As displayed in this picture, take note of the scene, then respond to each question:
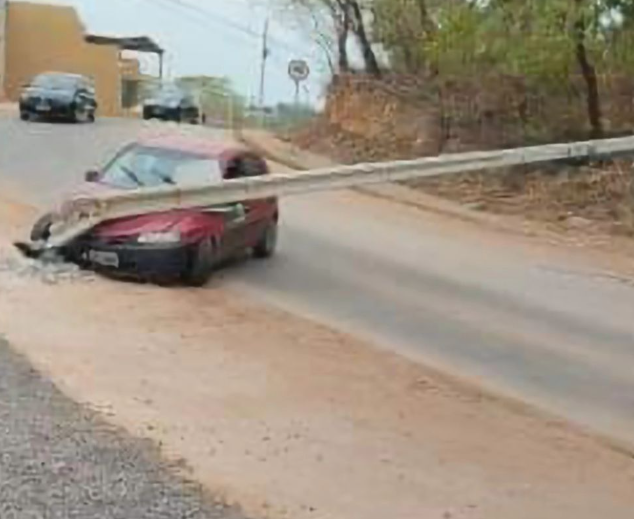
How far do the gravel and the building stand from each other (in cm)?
5310

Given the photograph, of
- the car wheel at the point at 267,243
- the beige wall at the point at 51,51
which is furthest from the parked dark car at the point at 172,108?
the car wheel at the point at 267,243

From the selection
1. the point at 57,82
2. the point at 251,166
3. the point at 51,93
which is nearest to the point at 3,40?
the point at 57,82

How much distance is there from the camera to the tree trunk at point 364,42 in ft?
143

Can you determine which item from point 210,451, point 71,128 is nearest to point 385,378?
point 210,451

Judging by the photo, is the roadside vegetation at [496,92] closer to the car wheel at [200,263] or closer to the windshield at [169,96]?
the car wheel at [200,263]

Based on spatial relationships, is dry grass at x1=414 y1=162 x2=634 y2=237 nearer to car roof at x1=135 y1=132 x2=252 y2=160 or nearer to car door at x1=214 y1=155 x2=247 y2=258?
car roof at x1=135 y1=132 x2=252 y2=160

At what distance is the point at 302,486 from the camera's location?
30.7 feet

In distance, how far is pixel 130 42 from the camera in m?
76.6

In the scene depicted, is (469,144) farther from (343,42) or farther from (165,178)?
(165,178)

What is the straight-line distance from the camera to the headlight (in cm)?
1805

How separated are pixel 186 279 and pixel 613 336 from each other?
5.16 meters

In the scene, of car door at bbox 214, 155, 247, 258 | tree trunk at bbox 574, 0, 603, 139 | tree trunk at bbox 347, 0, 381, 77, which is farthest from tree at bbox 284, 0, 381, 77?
car door at bbox 214, 155, 247, 258

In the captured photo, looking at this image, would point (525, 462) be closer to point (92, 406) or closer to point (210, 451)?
point (210, 451)

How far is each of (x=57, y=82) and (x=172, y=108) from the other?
1088cm
